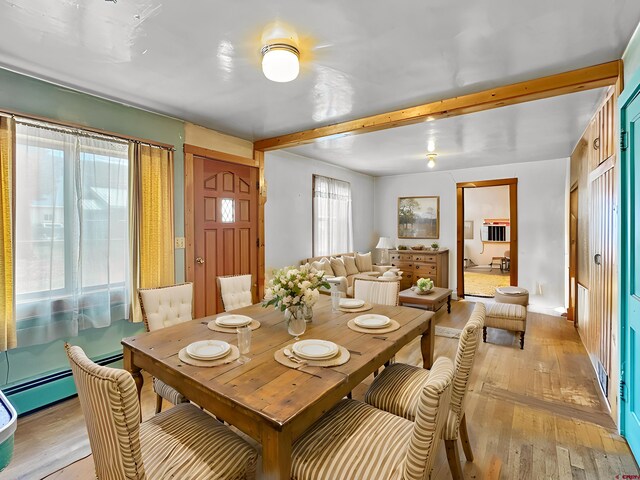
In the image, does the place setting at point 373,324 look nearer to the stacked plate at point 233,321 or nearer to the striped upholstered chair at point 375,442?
the striped upholstered chair at point 375,442

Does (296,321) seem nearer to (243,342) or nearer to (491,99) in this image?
(243,342)

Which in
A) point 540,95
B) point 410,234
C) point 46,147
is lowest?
point 410,234

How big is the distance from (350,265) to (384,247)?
4.27 ft

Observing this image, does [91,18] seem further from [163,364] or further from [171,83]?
[163,364]

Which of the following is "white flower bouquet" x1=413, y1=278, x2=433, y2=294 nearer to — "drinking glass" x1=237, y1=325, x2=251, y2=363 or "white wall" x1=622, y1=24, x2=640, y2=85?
"white wall" x1=622, y1=24, x2=640, y2=85

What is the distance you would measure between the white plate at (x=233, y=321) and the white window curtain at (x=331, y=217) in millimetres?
3462

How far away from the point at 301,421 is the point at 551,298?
587 centimetres

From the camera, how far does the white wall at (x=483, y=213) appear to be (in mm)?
10359

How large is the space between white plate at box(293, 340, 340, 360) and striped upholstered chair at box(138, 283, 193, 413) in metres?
1.04

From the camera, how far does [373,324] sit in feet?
6.50

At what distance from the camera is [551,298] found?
547 centimetres

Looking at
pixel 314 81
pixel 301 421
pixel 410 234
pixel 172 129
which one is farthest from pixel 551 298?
pixel 172 129

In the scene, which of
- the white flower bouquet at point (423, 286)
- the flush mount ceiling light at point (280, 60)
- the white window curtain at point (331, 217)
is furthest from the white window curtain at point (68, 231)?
the white flower bouquet at point (423, 286)

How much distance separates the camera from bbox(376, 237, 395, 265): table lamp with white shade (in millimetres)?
6723
